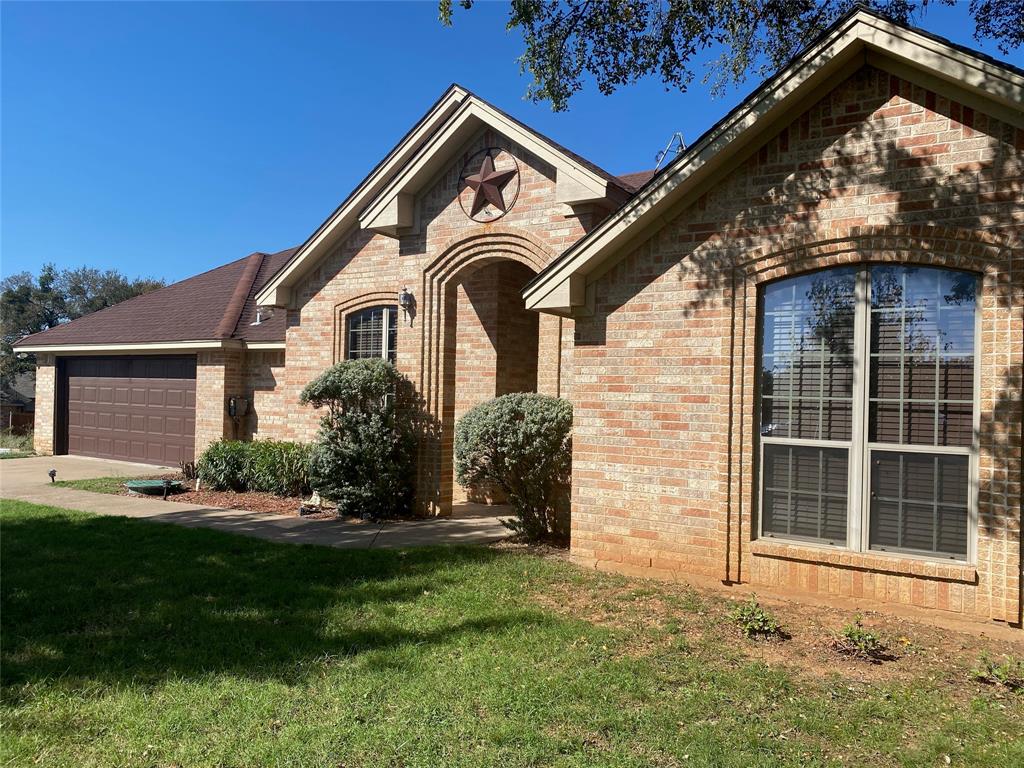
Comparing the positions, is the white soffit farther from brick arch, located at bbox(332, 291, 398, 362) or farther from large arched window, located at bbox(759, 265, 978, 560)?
large arched window, located at bbox(759, 265, 978, 560)

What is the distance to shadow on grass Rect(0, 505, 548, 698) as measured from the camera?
5160mm

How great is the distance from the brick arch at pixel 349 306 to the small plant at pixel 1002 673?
373 inches

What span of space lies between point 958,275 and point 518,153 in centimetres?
637

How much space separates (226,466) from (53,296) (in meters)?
46.4

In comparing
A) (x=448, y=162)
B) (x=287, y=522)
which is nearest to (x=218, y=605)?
(x=287, y=522)

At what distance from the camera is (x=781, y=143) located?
6.90 metres

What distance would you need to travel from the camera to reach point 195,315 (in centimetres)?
1736

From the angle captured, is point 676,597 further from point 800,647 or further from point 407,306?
point 407,306

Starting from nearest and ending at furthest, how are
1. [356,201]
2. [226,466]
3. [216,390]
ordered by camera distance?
[356,201]
[226,466]
[216,390]

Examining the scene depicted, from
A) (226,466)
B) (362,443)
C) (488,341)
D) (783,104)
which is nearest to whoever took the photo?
(783,104)

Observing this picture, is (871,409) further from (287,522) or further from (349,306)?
(349,306)

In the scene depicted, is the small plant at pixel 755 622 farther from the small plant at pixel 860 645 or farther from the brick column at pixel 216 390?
the brick column at pixel 216 390

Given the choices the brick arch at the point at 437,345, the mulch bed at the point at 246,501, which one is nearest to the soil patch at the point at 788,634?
the brick arch at the point at 437,345

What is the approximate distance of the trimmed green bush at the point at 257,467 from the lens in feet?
41.7
